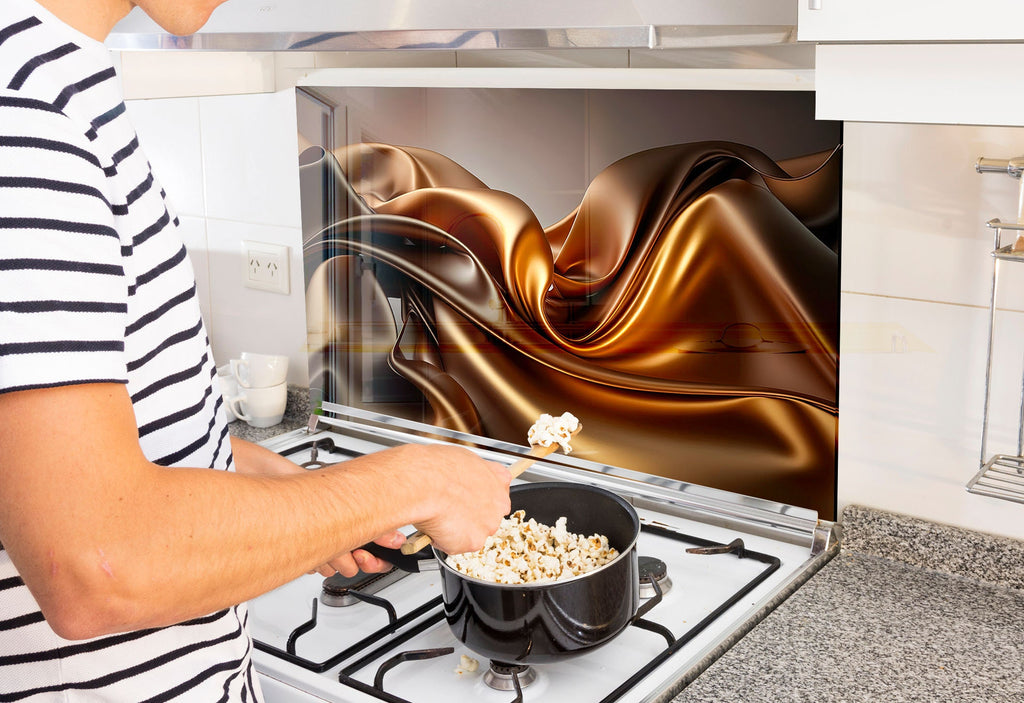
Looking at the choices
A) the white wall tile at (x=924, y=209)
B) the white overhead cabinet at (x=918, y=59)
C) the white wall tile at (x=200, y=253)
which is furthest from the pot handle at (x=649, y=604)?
the white wall tile at (x=200, y=253)

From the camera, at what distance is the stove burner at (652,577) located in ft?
3.84

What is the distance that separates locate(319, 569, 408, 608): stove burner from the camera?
1.18 m

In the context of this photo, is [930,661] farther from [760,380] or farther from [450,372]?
[450,372]

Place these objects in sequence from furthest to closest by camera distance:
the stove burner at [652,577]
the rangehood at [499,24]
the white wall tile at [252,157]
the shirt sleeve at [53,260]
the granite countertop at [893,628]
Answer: the white wall tile at [252,157] → the stove burner at [652,577] → the granite countertop at [893,628] → the rangehood at [499,24] → the shirt sleeve at [53,260]

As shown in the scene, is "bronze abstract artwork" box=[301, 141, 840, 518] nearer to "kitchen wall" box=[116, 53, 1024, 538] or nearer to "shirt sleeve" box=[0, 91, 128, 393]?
"kitchen wall" box=[116, 53, 1024, 538]

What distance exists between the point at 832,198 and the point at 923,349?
206mm

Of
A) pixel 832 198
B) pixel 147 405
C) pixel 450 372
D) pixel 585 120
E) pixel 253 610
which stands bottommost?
pixel 253 610

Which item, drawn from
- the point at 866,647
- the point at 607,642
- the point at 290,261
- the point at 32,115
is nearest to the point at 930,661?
the point at 866,647

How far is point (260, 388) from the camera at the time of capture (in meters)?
1.70

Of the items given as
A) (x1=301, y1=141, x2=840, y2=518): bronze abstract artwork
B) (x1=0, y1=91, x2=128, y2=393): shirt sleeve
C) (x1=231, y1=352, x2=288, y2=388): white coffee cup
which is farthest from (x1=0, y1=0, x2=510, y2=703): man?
(x1=231, y1=352, x2=288, y2=388): white coffee cup

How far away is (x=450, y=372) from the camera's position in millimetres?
1535

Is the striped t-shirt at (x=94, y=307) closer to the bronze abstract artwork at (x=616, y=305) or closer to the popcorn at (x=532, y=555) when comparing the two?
the popcorn at (x=532, y=555)

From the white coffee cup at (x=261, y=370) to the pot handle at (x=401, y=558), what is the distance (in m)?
0.61

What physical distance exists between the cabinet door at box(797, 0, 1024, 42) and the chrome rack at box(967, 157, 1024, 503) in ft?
1.15
